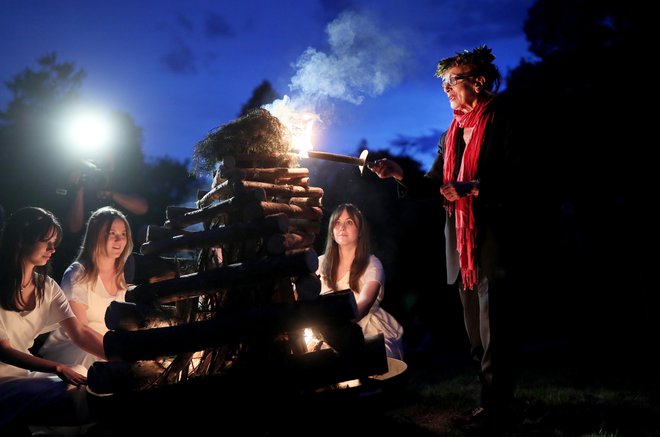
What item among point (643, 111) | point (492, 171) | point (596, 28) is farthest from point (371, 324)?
point (596, 28)

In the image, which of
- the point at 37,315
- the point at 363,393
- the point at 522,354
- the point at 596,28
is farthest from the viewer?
the point at 596,28

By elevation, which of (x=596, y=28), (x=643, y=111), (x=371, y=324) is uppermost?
(x=596, y=28)

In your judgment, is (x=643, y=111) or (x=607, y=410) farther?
(x=643, y=111)

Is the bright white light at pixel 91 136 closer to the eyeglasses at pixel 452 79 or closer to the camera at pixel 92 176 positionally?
the camera at pixel 92 176

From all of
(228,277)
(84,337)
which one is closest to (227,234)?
(228,277)

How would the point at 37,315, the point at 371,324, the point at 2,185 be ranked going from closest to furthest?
the point at 37,315 → the point at 371,324 → the point at 2,185

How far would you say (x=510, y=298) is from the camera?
3.55 meters

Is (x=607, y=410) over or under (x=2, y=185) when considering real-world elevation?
under

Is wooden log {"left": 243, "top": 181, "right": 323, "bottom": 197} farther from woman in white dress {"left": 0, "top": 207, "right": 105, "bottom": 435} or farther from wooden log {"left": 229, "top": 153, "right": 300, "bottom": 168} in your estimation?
woman in white dress {"left": 0, "top": 207, "right": 105, "bottom": 435}

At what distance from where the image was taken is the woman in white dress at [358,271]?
4.97 meters

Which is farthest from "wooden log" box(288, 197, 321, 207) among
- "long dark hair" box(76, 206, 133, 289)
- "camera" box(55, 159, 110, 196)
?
"camera" box(55, 159, 110, 196)

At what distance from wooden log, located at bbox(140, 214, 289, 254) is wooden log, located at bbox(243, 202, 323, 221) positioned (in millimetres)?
87

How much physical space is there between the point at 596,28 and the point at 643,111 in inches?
116

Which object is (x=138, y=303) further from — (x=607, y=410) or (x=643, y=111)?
(x=643, y=111)
